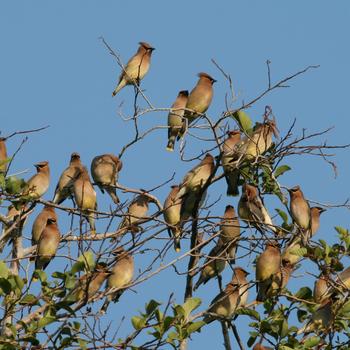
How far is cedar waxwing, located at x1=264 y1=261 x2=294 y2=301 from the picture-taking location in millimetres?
7631

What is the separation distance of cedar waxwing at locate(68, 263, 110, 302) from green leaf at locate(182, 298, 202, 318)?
535 millimetres

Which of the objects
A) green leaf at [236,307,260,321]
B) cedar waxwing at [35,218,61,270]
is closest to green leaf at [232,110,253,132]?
green leaf at [236,307,260,321]

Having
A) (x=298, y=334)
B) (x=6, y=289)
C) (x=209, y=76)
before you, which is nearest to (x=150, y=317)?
(x=6, y=289)

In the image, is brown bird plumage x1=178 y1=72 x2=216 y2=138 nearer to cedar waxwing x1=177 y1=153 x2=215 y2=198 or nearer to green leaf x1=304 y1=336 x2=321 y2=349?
cedar waxwing x1=177 y1=153 x2=215 y2=198

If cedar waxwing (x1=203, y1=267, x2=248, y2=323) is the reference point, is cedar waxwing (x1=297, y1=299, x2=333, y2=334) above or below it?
below

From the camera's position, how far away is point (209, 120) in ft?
23.6

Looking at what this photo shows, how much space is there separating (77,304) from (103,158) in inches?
138

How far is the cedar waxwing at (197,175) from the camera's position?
8398 mm

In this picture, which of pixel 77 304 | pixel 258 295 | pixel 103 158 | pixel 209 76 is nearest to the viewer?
pixel 77 304

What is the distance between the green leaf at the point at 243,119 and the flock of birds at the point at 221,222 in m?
0.08

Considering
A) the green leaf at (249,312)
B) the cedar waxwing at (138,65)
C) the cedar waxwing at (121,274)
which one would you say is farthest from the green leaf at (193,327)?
the cedar waxwing at (138,65)

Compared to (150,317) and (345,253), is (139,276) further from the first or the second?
(345,253)

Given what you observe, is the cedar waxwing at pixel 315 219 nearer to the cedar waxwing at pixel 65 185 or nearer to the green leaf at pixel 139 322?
the cedar waxwing at pixel 65 185

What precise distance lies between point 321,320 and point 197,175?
1684 millimetres
